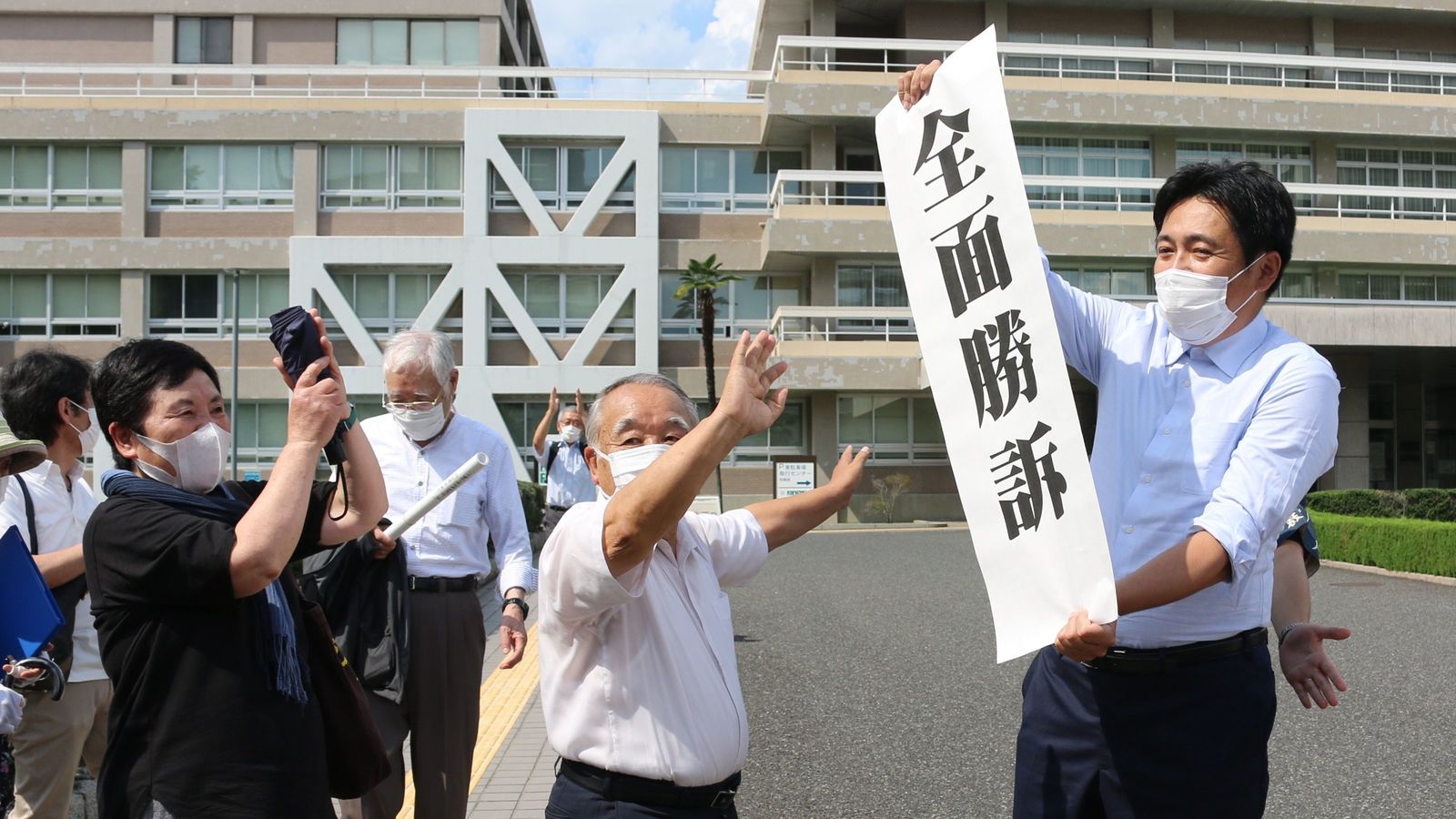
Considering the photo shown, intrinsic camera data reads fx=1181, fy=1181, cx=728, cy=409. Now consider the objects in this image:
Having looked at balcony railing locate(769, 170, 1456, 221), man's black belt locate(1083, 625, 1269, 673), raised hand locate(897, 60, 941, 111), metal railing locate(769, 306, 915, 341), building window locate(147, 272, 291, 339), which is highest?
balcony railing locate(769, 170, 1456, 221)

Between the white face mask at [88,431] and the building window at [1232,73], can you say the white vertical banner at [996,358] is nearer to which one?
the white face mask at [88,431]

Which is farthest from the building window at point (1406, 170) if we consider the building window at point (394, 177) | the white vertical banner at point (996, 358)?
the white vertical banner at point (996, 358)

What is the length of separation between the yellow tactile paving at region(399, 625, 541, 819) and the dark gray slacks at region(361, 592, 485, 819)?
0.98 meters

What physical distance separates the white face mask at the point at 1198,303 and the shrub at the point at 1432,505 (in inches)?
729

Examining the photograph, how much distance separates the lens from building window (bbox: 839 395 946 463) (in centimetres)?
3381

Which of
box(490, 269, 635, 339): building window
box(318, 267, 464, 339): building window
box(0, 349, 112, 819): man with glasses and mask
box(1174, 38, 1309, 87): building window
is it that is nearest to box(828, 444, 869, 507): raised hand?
box(0, 349, 112, 819): man with glasses and mask

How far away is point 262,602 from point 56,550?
1759mm

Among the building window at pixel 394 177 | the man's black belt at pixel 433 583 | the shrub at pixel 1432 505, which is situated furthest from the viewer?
the building window at pixel 394 177

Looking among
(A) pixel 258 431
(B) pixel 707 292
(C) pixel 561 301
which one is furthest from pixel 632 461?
(A) pixel 258 431

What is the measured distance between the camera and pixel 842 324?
107 feet

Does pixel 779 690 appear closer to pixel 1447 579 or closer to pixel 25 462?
pixel 25 462

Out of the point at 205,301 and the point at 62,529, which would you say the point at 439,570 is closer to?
the point at 62,529

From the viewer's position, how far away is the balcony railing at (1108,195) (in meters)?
31.8

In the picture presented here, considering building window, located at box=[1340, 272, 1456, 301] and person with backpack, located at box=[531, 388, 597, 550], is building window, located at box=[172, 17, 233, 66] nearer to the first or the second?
person with backpack, located at box=[531, 388, 597, 550]
